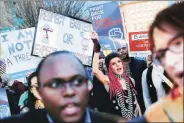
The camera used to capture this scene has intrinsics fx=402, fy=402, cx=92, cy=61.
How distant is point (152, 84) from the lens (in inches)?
149

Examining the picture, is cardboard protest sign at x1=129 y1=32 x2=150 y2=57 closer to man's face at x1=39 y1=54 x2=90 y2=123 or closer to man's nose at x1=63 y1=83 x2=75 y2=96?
man's face at x1=39 y1=54 x2=90 y2=123

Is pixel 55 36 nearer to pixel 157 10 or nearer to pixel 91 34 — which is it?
pixel 91 34

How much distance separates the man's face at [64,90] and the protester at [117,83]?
0.37 m

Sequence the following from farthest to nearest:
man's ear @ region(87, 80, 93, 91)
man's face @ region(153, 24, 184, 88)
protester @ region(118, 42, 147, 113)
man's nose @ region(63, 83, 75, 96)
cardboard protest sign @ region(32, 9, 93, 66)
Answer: protester @ region(118, 42, 147, 113)
cardboard protest sign @ region(32, 9, 93, 66)
man's ear @ region(87, 80, 93, 91)
man's nose @ region(63, 83, 75, 96)
man's face @ region(153, 24, 184, 88)

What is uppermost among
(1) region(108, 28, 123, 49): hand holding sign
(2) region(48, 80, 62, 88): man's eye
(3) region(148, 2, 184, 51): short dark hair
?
(3) region(148, 2, 184, 51): short dark hair

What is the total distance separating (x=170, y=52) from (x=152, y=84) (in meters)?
0.67

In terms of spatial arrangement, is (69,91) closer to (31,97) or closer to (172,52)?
(31,97)

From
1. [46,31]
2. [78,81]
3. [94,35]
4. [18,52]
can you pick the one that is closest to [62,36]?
[46,31]

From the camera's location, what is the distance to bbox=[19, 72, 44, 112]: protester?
3.59 m

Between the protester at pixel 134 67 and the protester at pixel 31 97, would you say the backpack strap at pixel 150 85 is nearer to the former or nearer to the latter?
the protester at pixel 134 67

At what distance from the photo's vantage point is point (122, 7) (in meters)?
3.71

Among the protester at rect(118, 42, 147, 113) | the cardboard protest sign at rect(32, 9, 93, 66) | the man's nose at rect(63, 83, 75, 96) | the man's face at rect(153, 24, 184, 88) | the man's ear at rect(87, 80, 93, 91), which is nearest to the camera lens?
the man's face at rect(153, 24, 184, 88)

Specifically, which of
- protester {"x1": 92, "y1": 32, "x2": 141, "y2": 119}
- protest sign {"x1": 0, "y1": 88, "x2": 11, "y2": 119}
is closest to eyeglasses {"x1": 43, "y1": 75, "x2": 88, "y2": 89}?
protester {"x1": 92, "y1": 32, "x2": 141, "y2": 119}

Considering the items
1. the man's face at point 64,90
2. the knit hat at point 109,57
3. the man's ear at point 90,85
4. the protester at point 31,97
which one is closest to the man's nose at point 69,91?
the man's face at point 64,90
